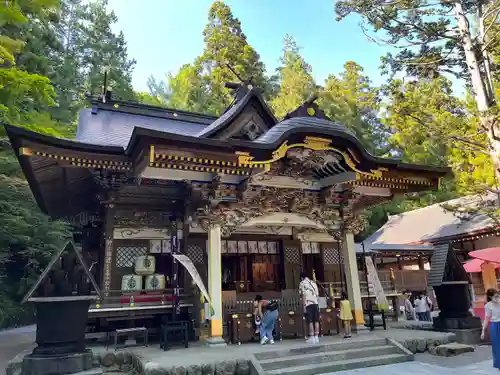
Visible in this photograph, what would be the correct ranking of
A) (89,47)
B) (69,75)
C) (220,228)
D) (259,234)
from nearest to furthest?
(220,228) → (259,234) → (69,75) → (89,47)

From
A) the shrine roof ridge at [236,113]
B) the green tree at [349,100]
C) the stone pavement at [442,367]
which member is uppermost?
the green tree at [349,100]

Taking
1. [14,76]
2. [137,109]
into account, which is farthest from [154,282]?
[137,109]

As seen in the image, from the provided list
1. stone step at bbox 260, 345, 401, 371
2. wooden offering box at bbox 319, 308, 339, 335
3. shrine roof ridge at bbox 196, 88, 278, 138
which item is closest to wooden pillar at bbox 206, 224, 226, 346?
stone step at bbox 260, 345, 401, 371

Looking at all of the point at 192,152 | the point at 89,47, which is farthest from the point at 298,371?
the point at 89,47

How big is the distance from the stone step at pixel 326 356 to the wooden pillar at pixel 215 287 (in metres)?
1.52

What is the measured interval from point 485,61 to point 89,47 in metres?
32.8

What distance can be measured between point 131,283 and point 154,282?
0.55 meters

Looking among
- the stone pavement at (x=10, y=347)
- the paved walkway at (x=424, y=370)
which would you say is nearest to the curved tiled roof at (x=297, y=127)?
the paved walkway at (x=424, y=370)

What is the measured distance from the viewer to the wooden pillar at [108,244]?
343 inches

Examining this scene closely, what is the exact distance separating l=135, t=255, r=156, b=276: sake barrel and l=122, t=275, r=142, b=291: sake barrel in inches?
7.6

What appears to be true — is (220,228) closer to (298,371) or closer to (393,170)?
(298,371)

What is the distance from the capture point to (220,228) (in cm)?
861

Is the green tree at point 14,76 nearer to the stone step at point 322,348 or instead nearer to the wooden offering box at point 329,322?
the stone step at point 322,348

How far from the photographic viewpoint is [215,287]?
803 centimetres
